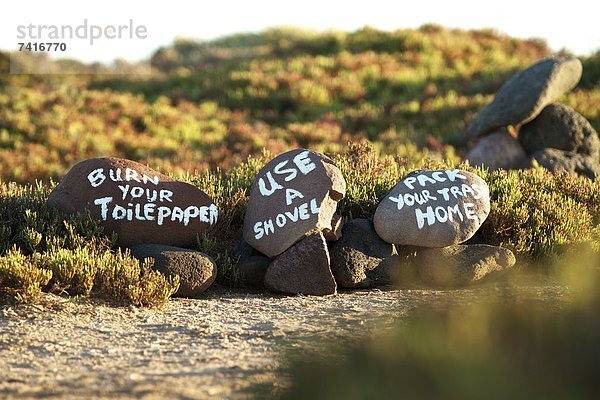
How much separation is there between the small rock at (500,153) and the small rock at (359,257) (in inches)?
215

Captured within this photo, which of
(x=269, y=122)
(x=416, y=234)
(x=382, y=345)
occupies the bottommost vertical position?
(x=382, y=345)

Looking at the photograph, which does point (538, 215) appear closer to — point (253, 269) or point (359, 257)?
point (359, 257)

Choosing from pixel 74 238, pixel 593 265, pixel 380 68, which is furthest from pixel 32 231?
pixel 380 68

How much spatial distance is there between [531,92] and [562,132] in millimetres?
975

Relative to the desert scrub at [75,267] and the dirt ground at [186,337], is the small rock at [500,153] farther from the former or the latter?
the desert scrub at [75,267]

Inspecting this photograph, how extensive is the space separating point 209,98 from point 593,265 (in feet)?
50.5

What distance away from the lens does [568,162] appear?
1181 centimetres

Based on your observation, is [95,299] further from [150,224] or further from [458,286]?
[458,286]

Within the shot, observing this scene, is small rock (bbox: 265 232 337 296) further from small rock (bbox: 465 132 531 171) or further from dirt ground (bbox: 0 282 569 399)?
small rock (bbox: 465 132 531 171)

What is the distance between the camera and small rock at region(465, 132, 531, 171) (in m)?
12.4

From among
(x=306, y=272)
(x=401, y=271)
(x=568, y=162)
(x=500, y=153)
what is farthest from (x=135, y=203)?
(x=568, y=162)

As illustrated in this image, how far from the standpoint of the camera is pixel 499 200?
336 inches

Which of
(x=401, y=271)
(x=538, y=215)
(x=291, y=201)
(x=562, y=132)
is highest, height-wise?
(x=562, y=132)

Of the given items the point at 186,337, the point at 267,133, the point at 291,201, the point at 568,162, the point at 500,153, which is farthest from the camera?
the point at 267,133
